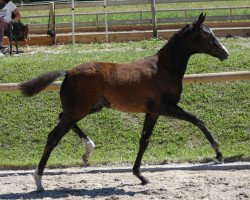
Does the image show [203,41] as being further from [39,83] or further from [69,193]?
[69,193]

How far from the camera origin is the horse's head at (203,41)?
7801 millimetres

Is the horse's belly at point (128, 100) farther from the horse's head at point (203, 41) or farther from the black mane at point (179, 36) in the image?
the horse's head at point (203, 41)

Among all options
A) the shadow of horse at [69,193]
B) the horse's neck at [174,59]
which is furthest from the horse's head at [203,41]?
the shadow of horse at [69,193]

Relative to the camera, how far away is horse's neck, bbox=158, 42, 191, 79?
7.80 metres

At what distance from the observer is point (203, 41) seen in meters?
7.83

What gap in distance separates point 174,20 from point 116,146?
29.8ft

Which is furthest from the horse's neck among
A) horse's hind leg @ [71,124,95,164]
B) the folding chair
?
the folding chair

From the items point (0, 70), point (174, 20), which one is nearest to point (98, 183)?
point (0, 70)

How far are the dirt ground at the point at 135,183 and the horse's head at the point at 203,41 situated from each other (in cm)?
143

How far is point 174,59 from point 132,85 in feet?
1.92

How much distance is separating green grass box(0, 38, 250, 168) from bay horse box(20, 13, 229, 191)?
1.56 meters

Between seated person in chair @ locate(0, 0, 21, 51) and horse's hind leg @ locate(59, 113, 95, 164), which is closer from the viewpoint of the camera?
horse's hind leg @ locate(59, 113, 95, 164)

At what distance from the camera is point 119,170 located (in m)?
8.65

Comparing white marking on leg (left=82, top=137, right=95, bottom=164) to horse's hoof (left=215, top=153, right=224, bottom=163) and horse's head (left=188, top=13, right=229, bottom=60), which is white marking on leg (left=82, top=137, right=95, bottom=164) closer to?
horse's hoof (left=215, top=153, right=224, bottom=163)
